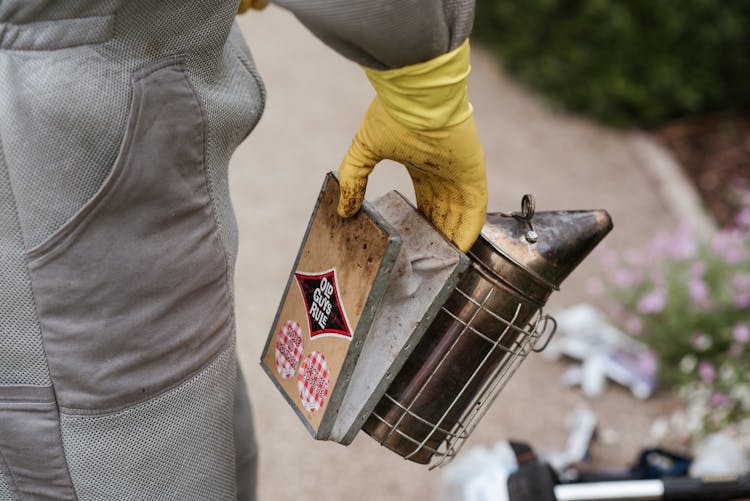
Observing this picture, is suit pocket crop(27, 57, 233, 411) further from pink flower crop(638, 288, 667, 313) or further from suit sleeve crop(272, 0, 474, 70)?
pink flower crop(638, 288, 667, 313)

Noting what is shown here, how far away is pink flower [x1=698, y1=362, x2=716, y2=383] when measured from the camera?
10.1ft

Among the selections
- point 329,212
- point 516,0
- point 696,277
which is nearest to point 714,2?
point 516,0

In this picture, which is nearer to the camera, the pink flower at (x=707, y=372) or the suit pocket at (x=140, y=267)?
the suit pocket at (x=140, y=267)

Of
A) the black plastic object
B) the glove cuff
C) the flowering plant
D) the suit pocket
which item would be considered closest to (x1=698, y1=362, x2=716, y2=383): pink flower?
the flowering plant

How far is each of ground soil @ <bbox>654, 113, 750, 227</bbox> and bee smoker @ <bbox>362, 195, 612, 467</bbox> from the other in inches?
121

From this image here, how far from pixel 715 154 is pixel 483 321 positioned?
3.86 metres

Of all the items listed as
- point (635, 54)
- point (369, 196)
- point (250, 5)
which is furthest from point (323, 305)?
point (635, 54)

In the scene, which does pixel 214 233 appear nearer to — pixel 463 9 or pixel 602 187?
pixel 463 9

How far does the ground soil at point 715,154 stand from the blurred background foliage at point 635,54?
109 millimetres

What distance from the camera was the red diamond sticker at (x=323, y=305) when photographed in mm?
1507

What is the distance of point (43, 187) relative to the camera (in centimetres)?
128

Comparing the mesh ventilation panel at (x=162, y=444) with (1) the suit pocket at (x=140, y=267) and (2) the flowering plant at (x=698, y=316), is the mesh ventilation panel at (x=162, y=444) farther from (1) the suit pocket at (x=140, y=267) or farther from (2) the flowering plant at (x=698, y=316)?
(2) the flowering plant at (x=698, y=316)

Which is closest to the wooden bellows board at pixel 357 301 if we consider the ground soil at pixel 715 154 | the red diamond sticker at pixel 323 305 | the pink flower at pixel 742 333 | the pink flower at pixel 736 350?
the red diamond sticker at pixel 323 305

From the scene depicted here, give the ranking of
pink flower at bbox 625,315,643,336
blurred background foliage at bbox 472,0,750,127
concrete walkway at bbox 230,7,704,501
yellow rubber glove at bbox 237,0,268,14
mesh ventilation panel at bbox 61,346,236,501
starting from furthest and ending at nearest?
blurred background foliage at bbox 472,0,750,127 → pink flower at bbox 625,315,643,336 → concrete walkway at bbox 230,7,704,501 → yellow rubber glove at bbox 237,0,268,14 → mesh ventilation panel at bbox 61,346,236,501
